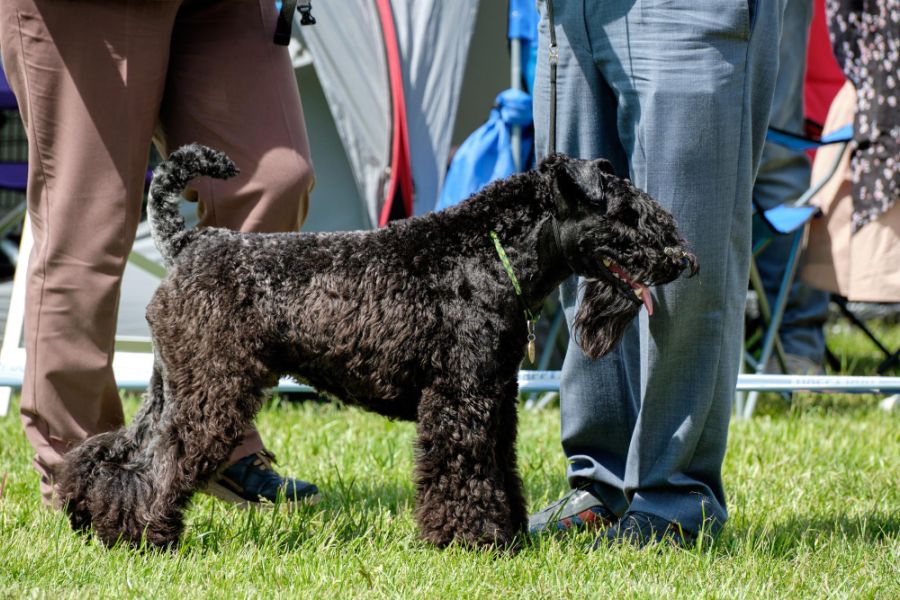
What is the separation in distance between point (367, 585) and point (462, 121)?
14.2 ft

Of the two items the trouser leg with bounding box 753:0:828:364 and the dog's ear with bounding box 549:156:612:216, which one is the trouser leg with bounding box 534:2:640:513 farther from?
the trouser leg with bounding box 753:0:828:364

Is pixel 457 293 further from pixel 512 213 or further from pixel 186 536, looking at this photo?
pixel 186 536

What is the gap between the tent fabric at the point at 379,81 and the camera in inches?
205

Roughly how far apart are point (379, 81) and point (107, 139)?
7.83 ft

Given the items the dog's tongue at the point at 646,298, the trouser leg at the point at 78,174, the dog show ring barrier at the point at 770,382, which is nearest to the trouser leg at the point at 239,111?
the trouser leg at the point at 78,174

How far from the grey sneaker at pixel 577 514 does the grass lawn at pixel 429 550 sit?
0.11 m

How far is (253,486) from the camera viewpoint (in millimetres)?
3367

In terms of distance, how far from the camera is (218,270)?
2645mm

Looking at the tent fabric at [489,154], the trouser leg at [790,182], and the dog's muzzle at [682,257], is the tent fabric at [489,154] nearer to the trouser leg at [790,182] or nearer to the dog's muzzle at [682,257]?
the trouser leg at [790,182]

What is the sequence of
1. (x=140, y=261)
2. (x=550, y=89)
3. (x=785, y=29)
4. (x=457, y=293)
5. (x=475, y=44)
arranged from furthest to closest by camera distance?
Answer: 1. (x=475, y=44)
2. (x=785, y=29)
3. (x=140, y=261)
4. (x=550, y=89)
5. (x=457, y=293)

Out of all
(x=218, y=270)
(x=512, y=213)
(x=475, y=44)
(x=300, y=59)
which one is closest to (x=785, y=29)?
(x=475, y=44)

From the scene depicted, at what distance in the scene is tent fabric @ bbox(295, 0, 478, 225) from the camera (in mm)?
5219

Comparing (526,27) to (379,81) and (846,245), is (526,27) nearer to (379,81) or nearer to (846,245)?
(379,81)

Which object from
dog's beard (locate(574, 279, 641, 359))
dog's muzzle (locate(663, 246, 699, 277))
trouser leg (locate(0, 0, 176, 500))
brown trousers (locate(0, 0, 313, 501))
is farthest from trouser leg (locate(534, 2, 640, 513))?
trouser leg (locate(0, 0, 176, 500))
